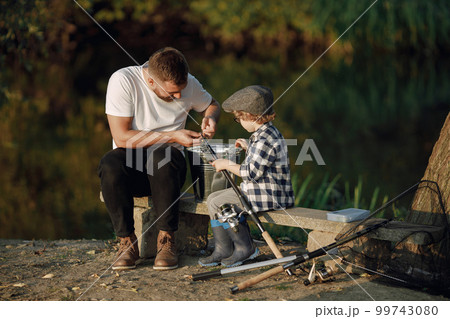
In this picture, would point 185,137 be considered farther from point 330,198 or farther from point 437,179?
point 330,198

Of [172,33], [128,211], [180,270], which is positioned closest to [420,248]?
[180,270]

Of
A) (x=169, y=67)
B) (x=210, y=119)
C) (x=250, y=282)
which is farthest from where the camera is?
(x=210, y=119)

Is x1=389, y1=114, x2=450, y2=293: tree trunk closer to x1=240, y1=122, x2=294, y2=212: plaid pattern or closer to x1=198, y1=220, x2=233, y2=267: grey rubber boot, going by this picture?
x1=240, y1=122, x2=294, y2=212: plaid pattern

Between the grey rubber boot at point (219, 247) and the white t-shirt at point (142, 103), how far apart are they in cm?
64

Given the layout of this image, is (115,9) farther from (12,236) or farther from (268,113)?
(268,113)

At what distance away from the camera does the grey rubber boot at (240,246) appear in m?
3.68

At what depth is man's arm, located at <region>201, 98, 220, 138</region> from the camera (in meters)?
3.97

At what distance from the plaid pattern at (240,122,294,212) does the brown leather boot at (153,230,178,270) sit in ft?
1.83

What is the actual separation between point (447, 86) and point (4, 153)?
1023 centimetres

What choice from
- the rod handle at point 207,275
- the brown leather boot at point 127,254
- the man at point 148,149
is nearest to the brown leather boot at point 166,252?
the man at point 148,149

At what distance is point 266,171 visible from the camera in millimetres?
3566

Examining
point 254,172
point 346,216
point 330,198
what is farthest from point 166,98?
point 330,198

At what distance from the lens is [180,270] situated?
3717 mm

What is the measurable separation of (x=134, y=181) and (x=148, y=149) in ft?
0.71
